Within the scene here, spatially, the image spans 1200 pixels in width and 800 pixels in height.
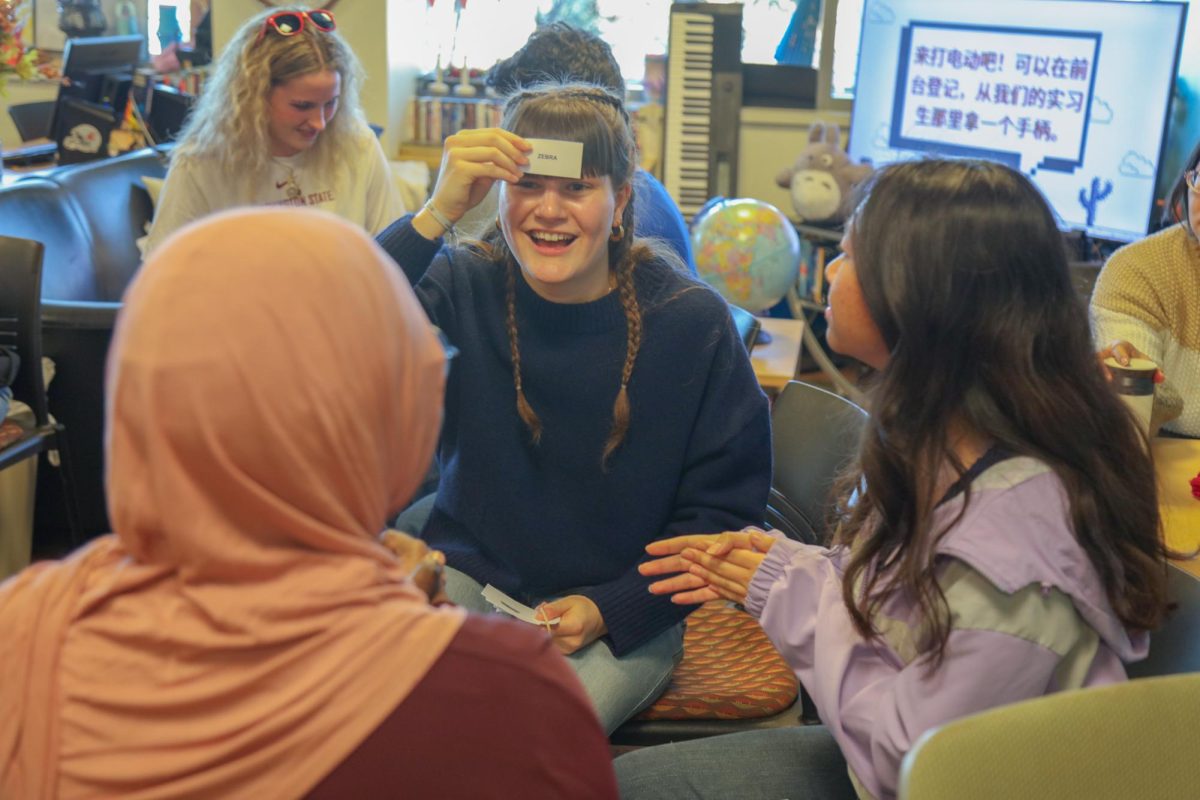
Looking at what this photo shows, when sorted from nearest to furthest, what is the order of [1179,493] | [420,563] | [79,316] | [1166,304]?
[420,563]
[1179,493]
[1166,304]
[79,316]

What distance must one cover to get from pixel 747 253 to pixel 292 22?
1439mm

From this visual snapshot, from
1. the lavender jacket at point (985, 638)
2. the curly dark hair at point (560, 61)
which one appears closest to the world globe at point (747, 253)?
the curly dark hair at point (560, 61)

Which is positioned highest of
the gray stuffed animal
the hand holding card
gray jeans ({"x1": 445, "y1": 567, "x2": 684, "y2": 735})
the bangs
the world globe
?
the bangs

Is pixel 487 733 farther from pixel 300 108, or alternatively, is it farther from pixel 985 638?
pixel 300 108

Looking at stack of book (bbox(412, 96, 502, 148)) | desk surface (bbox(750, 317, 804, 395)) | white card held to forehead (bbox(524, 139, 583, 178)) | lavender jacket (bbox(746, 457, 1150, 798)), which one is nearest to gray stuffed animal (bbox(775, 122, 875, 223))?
desk surface (bbox(750, 317, 804, 395))

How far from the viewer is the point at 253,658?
0.80 meters

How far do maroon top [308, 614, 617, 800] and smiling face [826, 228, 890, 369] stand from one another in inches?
23.1

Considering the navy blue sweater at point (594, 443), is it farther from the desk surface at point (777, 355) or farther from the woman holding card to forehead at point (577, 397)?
the desk surface at point (777, 355)

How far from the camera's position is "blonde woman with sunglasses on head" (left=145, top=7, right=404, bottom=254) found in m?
2.91

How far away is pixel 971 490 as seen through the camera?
1.17 meters

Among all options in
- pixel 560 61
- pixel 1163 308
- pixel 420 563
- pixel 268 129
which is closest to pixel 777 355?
pixel 560 61

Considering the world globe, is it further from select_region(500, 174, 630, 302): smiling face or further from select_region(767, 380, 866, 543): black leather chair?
select_region(500, 174, 630, 302): smiling face

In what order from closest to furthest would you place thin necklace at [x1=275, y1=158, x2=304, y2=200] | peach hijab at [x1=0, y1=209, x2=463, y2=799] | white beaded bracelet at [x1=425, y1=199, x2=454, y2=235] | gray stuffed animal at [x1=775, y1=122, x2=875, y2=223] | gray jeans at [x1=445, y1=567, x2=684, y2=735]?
peach hijab at [x1=0, y1=209, x2=463, y2=799]
gray jeans at [x1=445, y1=567, x2=684, y2=735]
white beaded bracelet at [x1=425, y1=199, x2=454, y2=235]
thin necklace at [x1=275, y1=158, x2=304, y2=200]
gray stuffed animal at [x1=775, y1=122, x2=875, y2=223]

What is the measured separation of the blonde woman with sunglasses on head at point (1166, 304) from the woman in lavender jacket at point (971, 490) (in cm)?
105
